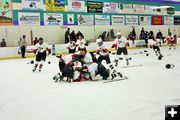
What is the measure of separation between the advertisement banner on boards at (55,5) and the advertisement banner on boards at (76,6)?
0.62 m

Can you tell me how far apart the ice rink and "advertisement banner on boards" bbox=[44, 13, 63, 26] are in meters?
13.0

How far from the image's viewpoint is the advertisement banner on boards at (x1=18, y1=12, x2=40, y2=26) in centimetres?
2131

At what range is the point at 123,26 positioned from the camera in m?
27.7

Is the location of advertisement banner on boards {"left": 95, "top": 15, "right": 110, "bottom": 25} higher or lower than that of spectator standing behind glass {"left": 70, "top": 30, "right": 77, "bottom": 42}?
higher

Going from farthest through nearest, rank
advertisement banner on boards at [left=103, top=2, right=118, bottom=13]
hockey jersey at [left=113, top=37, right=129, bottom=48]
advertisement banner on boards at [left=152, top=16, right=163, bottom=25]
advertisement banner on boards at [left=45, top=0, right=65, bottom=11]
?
advertisement banner on boards at [left=152, top=16, right=163, bottom=25], advertisement banner on boards at [left=103, top=2, right=118, bottom=13], advertisement banner on boards at [left=45, top=0, right=65, bottom=11], hockey jersey at [left=113, top=37, right=129, bottom=48]

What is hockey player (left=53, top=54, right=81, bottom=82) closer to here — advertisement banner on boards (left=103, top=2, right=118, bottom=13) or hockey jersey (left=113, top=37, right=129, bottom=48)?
hockey jersey (left=113, top=37, right=129, bottom=48)

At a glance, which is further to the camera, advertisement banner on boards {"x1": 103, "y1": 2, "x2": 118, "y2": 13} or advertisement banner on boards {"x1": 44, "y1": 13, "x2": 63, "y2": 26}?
advertisement banner on boards {"x1": 103, "y1": 2, "x2": 118, "y2": 13}

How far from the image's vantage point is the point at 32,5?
22031 millimetres

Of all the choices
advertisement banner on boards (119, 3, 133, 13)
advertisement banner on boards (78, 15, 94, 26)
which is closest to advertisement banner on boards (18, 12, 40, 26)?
advertisement banner on boards (78, 15, 94, 26)

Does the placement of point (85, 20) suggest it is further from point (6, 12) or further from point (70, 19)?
point (6, 12)

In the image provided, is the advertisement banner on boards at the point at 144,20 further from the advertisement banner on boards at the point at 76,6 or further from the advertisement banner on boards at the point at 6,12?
the advertisement banner on boards at the point at 6,12

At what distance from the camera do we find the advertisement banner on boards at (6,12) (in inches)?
798

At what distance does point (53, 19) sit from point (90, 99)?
16726mm

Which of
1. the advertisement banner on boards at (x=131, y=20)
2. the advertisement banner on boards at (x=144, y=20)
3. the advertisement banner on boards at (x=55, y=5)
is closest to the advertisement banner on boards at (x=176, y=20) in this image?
the advertisement banner on boards at (x=144, y=20)
